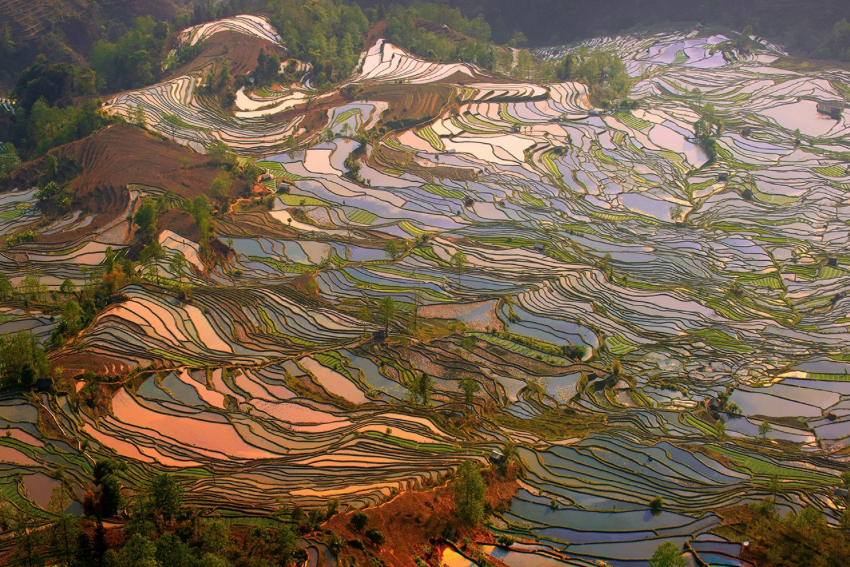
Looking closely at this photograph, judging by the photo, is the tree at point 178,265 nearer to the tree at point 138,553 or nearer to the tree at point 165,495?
the tree at point 165,495

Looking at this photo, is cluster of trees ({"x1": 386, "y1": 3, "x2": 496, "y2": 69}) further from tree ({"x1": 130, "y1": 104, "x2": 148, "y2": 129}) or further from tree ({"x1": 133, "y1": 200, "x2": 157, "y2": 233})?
tree ({"x1": 133, "y1": 200, "x2": 157, "y2": 233})

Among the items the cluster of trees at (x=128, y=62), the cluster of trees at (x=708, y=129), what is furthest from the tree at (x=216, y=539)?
the cluster of trees at (x=128, y=62)

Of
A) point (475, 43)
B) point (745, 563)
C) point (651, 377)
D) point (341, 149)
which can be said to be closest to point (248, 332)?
point (651, 377)

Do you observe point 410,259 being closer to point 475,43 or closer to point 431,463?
point 431,463

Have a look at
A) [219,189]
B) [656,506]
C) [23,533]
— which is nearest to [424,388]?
[656,506]

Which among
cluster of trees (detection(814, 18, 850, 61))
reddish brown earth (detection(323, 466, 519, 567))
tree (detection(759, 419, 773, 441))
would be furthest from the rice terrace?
cluster of trees (detection(814, 18, 850, 61))

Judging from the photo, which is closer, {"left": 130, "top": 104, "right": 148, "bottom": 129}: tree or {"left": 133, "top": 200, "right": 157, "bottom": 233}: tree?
{"left": 133, "top": 200, "right": 157, "bottom": 233}: tree

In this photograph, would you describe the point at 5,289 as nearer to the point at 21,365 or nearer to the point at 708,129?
the point at 21,365
